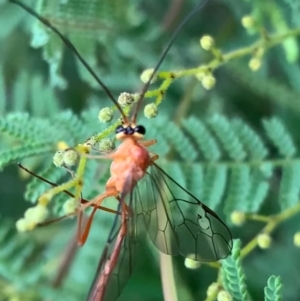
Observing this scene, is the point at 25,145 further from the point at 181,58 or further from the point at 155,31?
the point at 181,58

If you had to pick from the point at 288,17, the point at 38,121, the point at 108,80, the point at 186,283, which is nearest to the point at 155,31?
the point at 108,80

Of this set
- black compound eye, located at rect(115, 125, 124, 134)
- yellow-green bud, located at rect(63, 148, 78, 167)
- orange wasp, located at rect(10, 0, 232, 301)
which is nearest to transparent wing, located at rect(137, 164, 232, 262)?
orange wasp, located at rect(10, 0, 232, 301)

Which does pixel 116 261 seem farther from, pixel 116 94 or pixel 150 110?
pixel 116 94

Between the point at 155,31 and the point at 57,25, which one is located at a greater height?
the point at 155,31

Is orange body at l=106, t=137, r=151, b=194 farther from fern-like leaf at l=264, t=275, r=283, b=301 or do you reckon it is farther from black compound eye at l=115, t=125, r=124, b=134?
fern-like leaf at l=264, t=275, r=283, b=301

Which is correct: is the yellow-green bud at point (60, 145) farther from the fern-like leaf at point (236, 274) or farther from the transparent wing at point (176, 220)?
the fern-like leaf at point (236, 274)

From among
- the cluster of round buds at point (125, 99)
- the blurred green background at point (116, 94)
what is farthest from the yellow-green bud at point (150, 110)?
the blurred green background at point (116, 94)
